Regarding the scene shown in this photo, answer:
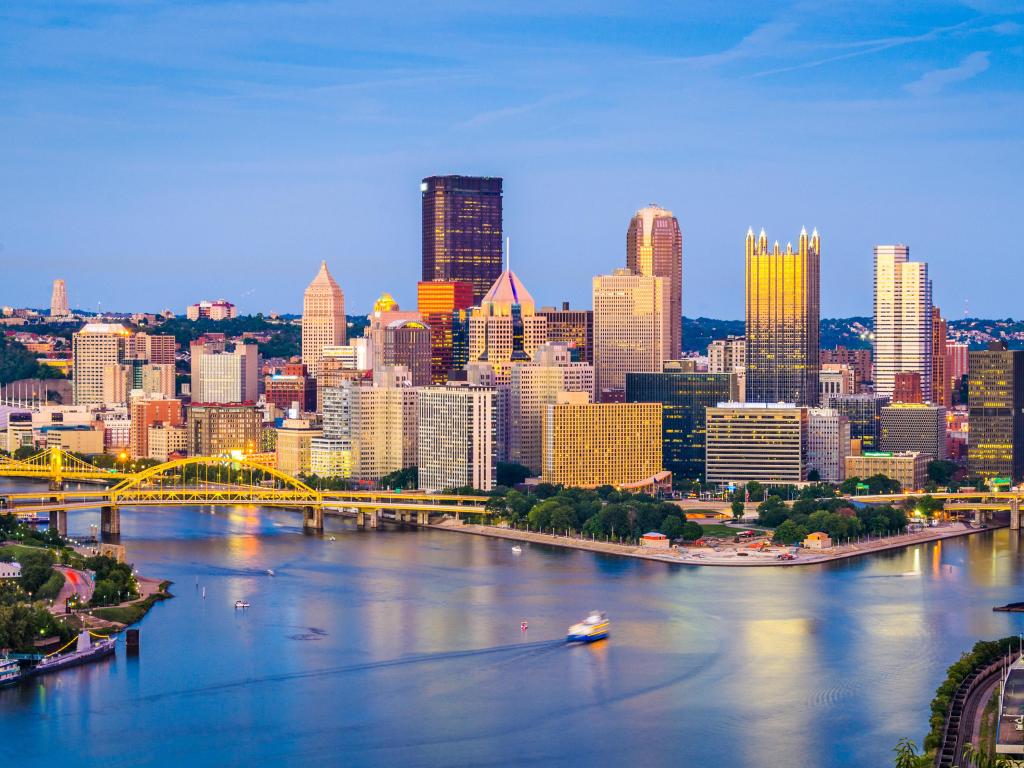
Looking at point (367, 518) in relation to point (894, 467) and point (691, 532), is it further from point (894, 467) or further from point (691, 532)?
point (894, 467)

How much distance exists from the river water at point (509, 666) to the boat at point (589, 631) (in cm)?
33

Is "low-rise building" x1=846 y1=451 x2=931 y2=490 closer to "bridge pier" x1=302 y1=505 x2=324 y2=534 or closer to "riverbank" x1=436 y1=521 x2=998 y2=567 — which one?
"riverbank" x1=436 y1=521 x2=998 y2=567

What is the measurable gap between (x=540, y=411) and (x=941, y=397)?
102 ft

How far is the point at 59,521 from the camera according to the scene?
5397 cm

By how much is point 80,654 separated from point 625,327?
4980cm

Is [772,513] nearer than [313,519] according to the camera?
Yes

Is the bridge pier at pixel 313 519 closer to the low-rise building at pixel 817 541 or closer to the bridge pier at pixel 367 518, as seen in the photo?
the bridge pier at pixel 367 518

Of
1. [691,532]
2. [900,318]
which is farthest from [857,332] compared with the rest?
[691,532]

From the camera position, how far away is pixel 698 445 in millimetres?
69625

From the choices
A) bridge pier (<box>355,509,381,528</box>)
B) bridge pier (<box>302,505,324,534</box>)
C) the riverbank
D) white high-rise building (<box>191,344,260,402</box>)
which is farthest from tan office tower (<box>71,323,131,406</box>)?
the riverbank

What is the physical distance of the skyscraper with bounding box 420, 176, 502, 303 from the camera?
333 ft

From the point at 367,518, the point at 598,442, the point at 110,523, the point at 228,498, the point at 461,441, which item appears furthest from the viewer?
the point at 598,442

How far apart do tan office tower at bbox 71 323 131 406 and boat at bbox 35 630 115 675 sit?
62.5 m

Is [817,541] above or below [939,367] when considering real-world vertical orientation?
below
